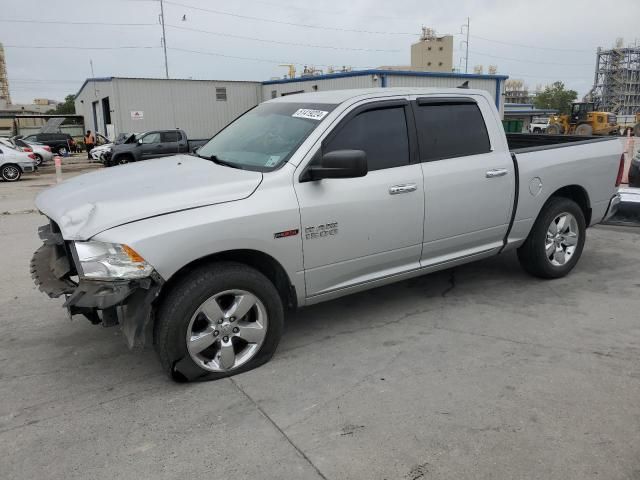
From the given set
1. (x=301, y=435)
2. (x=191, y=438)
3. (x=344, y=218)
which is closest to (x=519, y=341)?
(x=344, y=218)

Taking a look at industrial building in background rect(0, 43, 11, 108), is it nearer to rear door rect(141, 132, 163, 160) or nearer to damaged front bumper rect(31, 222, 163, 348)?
rear door rect(141, 132, 163, 160)

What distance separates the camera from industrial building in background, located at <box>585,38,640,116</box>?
118 meters

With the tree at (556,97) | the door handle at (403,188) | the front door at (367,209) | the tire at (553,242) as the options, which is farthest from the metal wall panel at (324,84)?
the tree at (556,97)

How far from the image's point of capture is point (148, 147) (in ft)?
73.5

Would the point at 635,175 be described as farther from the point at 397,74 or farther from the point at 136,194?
the point at 397,74

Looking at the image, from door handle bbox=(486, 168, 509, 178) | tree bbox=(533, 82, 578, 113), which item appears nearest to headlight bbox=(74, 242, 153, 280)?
door handle bbox=(486, 168, 509, 178)

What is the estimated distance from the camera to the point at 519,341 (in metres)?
4.14

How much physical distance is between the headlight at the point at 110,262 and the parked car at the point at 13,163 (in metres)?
18.4

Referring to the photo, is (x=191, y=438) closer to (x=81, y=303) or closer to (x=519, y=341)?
(x=81, y=303)

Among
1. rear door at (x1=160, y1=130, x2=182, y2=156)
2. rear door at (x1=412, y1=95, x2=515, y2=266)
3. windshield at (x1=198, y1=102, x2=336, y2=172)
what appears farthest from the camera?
rear door at (x1=160, y1=130, x2=182, y2=156)

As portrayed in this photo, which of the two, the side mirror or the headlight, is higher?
the side mirror

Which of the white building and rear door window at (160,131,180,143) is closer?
rear door window at (160,131,180,143)

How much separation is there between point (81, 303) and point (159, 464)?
1.04 meters

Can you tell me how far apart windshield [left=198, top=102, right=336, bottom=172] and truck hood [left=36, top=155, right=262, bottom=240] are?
19 centimetres
